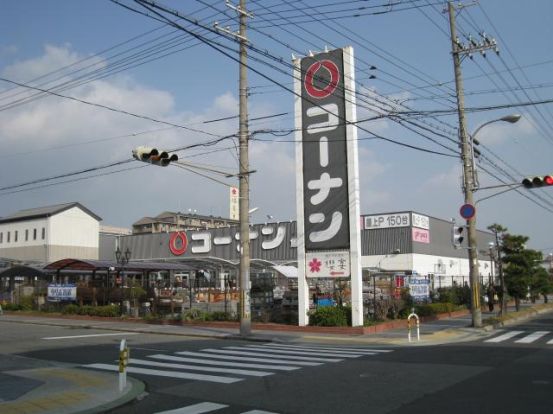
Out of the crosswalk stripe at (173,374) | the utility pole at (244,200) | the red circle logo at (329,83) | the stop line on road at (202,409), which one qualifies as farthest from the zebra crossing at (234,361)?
the red circle logo at (329,83)

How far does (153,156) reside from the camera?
1803 cm

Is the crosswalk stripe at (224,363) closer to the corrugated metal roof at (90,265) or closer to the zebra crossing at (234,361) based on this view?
the zebra crossing at (234,361)

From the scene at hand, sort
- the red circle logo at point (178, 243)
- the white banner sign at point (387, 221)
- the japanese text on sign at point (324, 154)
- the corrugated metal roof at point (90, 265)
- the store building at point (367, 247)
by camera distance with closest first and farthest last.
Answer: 1. the japanese text on sign at point (324, 154)
2. the corrugated metal roof at point (90, 265)
3. the store building at point (367, 247)
4. the white banner sign at point (387, 221)
5. the red circle logo at point (178, 243)

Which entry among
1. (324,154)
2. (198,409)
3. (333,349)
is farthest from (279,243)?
(198,409)

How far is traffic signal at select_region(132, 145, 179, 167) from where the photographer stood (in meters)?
17.7

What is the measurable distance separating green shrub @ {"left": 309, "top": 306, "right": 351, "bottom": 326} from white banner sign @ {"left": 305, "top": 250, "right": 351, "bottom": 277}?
1488 mm

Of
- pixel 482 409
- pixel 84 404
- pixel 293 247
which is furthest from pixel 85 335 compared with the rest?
pixel 293 247

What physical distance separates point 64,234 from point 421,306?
55.8 m

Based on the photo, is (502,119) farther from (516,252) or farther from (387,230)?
(387,230)

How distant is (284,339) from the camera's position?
837 inches

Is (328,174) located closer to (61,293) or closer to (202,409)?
(202,409)

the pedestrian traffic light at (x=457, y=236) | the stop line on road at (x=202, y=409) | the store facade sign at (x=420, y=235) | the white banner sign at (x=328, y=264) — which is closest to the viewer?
the stop line on road at (x=202, y=409)

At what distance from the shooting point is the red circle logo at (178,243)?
67.6 m

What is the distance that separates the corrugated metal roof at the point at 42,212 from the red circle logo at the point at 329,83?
55.9 metres
